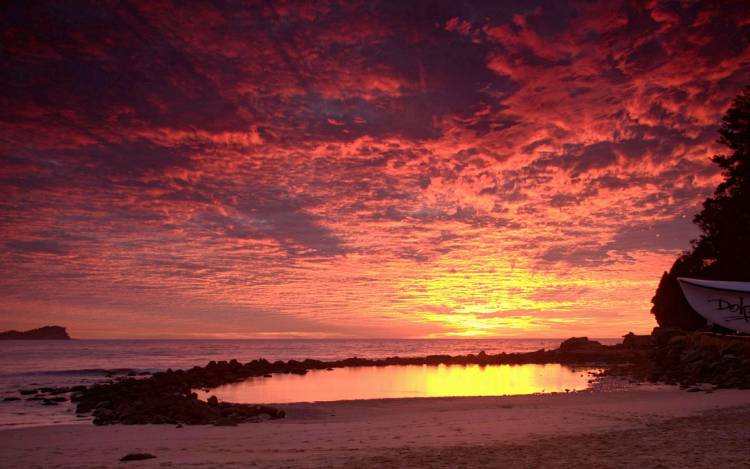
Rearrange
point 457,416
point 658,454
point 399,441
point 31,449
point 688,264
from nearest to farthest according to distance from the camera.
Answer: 1. point 658,454
2. point 399,441
3. point 31,449
4. point 457,416
5. point 688,264

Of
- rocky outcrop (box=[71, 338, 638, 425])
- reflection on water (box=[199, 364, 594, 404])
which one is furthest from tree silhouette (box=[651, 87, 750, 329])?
rocky outcrop (box=[71, 338, 638, 425])

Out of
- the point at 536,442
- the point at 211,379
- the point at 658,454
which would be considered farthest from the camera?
the point at 211,379

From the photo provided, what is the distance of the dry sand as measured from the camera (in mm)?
11922

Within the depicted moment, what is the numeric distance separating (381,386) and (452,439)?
87.2 feet

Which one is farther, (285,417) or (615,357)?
(615,357)

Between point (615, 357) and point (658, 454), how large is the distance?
5589 centimetres

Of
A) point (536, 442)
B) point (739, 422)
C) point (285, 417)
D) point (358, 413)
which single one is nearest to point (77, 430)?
point (285, 417)

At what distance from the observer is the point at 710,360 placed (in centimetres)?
3167

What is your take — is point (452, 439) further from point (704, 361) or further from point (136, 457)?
point (704, 361)

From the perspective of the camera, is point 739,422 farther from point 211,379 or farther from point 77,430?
point 211,379

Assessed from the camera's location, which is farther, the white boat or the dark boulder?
the white boat

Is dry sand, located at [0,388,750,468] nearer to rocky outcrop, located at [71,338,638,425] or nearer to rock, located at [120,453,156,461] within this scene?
rock, located at [120,453,156,461]

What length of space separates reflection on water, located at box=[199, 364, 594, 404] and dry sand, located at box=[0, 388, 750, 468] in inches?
379

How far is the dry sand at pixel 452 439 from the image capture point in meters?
11.9
